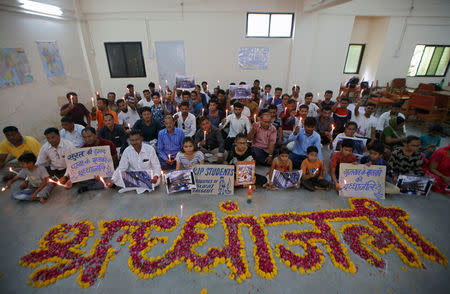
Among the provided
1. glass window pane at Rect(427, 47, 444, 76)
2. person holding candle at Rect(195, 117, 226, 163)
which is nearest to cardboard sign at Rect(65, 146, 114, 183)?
person holding candle at Rect(195, 117, 226, 163)

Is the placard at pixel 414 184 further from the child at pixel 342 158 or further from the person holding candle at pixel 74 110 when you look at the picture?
the person holding candle at pixel 74 110

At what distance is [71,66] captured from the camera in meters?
7.65

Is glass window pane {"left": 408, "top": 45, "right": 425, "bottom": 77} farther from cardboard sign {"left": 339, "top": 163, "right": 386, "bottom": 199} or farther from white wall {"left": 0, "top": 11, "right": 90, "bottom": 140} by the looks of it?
white wall {"left": 0, "top": 11, "right": 90, "bottom": 140}

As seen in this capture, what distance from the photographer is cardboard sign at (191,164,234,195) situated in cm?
351

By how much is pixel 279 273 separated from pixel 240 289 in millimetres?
506

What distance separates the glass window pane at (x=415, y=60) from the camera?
10062mm

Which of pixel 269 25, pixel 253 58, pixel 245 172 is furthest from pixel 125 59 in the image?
pixel 245 172

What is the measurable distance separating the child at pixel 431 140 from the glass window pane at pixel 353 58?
8762 millimetres

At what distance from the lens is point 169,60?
29.2 ft

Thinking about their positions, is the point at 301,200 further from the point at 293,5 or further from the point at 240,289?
the point at 293,5

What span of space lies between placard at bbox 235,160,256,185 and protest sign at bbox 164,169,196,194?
78 centimetres

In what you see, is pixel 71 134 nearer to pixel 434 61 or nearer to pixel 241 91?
pixel 241 91

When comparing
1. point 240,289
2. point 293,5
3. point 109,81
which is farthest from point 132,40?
point 240,289

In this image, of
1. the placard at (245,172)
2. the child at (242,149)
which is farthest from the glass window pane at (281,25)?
the placard at (245,172)
